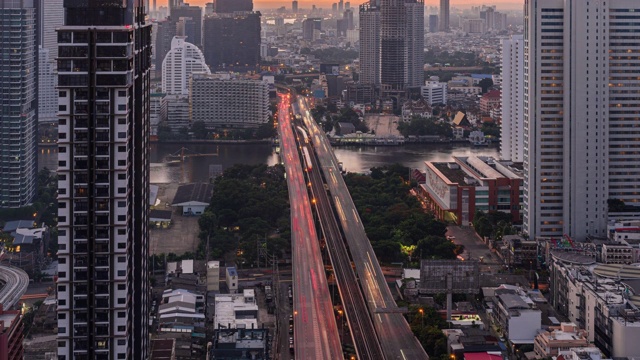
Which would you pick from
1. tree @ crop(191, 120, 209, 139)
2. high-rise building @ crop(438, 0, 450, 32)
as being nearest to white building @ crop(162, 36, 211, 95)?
tree @ crop(191, 120, 209, 139)

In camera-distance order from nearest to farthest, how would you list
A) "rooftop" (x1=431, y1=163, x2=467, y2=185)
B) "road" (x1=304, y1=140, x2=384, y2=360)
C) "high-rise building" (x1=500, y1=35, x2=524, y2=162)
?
"road" (x1=304, y1=140, x2=384, y2=360), "rooftop" (x1=431, y1=163, x2=467, y2=185), "high-rise building" (x1=500, y1=35, x2=524, y2=162)

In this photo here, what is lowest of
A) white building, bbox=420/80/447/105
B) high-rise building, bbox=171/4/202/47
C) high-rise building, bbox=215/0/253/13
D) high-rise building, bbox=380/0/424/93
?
white building, bbox=420/80/447/105

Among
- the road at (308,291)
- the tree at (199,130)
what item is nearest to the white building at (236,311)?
the road at (308,291)

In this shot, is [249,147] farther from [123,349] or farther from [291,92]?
[123,349]

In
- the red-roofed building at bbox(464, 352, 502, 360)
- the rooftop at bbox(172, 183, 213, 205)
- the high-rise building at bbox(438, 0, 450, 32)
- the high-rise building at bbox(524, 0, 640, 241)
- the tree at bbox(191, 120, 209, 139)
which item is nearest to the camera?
the red-roofed building at bbox(464, 352, 502, 360)

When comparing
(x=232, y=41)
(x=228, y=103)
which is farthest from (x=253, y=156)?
(x=232, y=41)

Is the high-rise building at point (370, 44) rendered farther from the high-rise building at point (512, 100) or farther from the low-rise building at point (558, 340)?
the low-rise building at point (558, 340)

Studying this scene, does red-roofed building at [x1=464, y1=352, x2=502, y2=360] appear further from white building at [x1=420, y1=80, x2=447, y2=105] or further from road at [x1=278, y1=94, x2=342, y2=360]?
white building at [x1=420, y1=80, x2=447, y2=105]

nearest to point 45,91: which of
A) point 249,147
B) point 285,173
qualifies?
point 249,147
